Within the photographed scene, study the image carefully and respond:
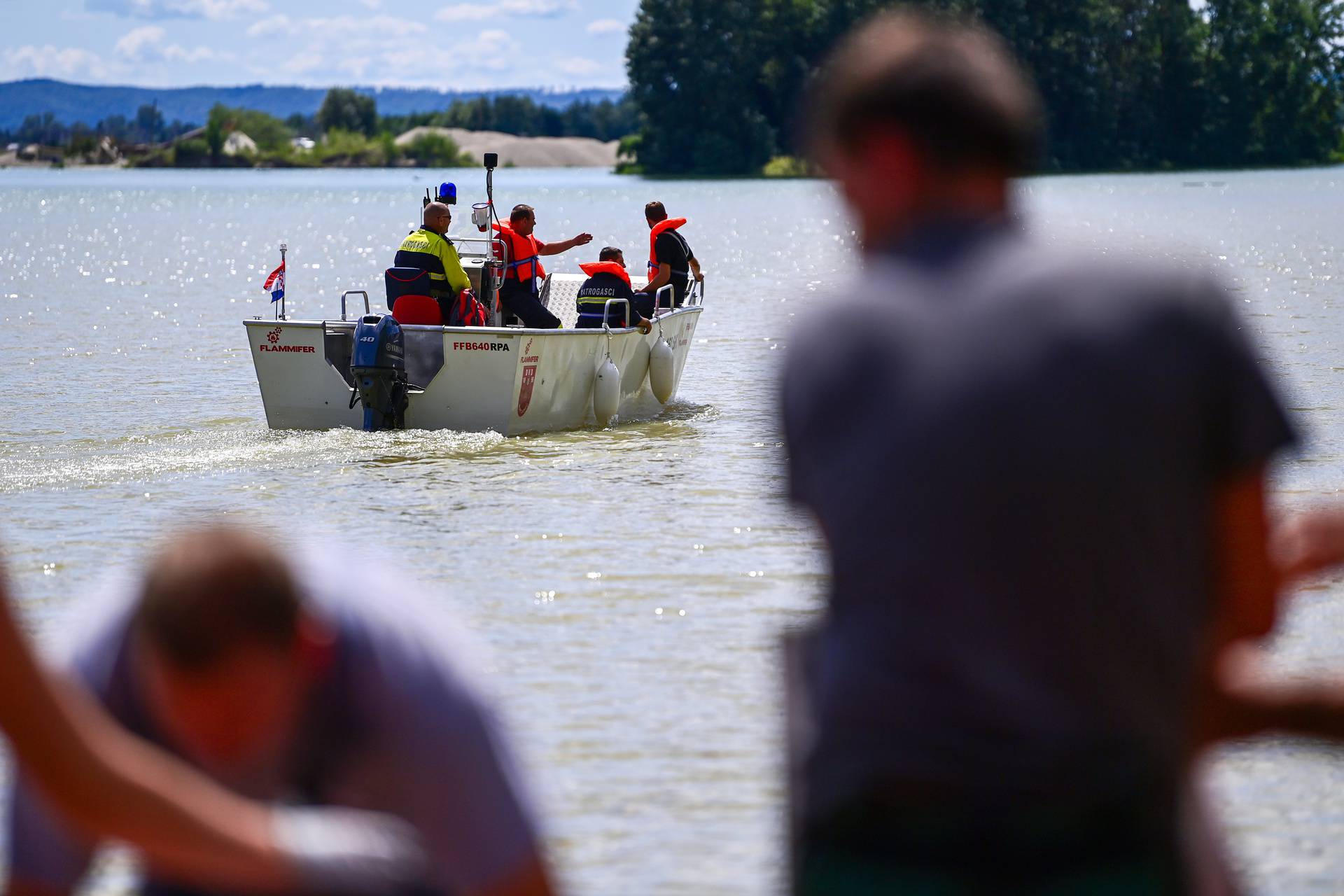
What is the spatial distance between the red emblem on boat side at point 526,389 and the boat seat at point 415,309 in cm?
73

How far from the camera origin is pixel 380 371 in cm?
1277

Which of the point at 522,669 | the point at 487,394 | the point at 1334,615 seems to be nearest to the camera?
the point at 522,669

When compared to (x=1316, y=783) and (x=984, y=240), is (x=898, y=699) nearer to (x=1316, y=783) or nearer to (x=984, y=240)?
(x=984, y=240)

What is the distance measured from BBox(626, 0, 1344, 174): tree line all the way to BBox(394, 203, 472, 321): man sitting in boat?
272 feet

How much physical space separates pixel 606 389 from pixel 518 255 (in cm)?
125

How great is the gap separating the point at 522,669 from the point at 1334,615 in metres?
3.52

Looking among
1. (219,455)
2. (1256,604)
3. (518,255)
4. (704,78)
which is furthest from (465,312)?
(704,78)

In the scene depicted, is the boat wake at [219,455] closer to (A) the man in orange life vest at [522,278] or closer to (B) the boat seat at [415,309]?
(B) the boat seat at [415,309]

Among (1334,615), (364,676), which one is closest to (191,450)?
(1334,615)

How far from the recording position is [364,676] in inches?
88.4

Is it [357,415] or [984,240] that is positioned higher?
[984,240]

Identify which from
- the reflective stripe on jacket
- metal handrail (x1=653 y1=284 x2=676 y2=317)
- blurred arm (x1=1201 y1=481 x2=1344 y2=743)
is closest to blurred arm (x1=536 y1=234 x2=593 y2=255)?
metal handrail (x1=653 y1=284 x2=676 y2=317)

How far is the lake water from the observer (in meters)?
5.54

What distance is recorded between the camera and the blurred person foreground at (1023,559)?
2.15 meters
